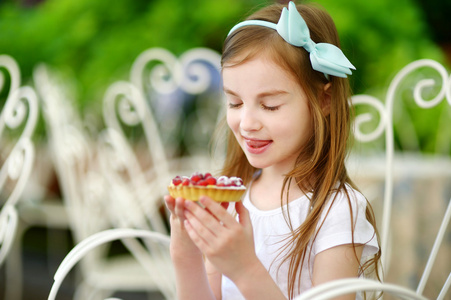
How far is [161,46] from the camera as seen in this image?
370 cm

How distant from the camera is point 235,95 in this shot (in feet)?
3.80

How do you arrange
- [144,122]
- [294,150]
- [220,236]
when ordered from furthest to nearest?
[144,122] → [294,150] → [220,236]

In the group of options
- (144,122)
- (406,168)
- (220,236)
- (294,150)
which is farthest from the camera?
(406,168)

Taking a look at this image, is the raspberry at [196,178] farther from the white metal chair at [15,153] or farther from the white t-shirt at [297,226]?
the white metal chair at [15,153]

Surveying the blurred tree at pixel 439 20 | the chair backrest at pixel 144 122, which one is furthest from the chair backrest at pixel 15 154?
the blurred tree at pixel 439 20

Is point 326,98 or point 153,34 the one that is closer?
point 326,98

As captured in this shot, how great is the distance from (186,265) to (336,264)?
0.28 m

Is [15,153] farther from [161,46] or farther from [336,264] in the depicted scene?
[161,46]

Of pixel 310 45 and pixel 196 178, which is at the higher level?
pixel 310 45

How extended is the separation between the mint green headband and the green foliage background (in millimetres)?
2002

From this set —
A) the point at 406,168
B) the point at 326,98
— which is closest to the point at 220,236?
the point at 326,98

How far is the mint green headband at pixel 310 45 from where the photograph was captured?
3.71 feet

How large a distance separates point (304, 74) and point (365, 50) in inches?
91.0

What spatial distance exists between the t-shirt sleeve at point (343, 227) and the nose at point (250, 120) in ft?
0.69
